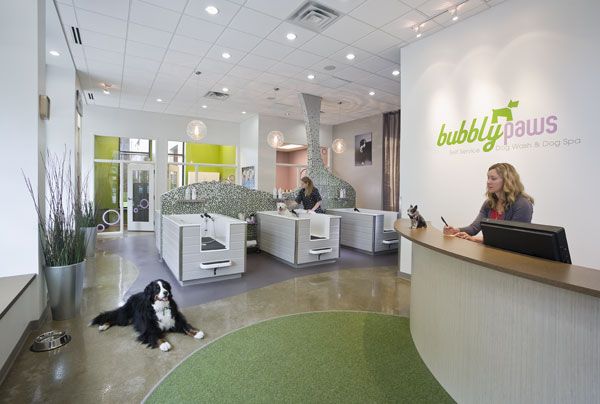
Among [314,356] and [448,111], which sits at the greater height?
[448,111]

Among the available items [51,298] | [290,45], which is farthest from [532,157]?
[51,298]

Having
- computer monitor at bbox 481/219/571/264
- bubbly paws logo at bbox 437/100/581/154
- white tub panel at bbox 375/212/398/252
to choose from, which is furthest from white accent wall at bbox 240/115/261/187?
computer monitor at bbox 481/219/571/264

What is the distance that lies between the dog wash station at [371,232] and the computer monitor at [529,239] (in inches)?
165

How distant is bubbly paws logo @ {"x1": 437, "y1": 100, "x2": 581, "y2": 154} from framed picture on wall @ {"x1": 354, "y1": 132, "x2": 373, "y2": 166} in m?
5.63

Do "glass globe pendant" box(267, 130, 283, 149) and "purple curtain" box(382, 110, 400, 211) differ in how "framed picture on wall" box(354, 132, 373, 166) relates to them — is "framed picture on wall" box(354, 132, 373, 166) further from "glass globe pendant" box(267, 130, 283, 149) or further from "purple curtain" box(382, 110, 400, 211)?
"glass globe pendant" box(267, 130, 283, 149)

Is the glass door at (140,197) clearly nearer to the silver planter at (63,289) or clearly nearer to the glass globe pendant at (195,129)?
the glass globe pendant at (195,129)

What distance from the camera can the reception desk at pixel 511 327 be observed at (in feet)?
4.28

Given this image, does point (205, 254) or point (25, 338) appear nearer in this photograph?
point (25, 338)

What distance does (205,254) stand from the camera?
14.3 ft

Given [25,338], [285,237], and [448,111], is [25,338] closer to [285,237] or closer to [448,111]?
[285,237]

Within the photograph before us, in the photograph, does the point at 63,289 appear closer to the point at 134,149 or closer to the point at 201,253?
the point at 201,253

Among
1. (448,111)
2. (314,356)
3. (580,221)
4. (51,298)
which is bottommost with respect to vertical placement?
(314,356)

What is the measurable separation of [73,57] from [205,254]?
14.4 ft

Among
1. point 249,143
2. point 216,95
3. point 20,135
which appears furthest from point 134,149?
point 20,135
